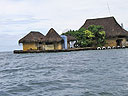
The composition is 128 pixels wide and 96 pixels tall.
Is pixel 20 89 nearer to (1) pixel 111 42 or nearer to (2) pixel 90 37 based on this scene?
(2) pixel 90 37

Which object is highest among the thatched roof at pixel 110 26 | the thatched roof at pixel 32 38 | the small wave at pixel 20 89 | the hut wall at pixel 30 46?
the thatched roof at pixel 110 26

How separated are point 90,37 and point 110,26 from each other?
4.97 meters

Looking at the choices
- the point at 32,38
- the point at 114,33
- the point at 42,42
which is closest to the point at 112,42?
the point at 114,33

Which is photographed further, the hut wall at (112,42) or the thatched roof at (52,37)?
the hut wall at (112,42)

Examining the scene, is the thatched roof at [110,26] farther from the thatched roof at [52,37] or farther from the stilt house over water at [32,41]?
the stilt house over water at [32,41]

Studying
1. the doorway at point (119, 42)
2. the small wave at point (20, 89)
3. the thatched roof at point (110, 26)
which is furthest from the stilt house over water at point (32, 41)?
the small wave at point (20, 89)

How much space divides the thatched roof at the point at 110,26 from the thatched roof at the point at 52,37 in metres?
8.07

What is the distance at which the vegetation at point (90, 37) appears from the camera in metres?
34.6

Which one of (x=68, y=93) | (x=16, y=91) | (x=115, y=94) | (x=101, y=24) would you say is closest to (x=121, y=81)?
(x=115, y=94)

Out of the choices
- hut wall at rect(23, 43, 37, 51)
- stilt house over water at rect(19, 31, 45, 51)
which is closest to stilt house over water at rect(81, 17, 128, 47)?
stilt house over water at rect(19, 31, 45, 51)

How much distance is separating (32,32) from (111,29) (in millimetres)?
12557

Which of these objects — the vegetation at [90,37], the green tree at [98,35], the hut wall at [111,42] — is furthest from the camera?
the hut wall at [111,42]

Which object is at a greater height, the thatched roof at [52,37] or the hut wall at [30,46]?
the thatched roof at [52,37]

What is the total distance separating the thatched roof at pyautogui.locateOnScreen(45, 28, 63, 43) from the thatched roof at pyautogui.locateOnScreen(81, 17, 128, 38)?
8069 millimetres
